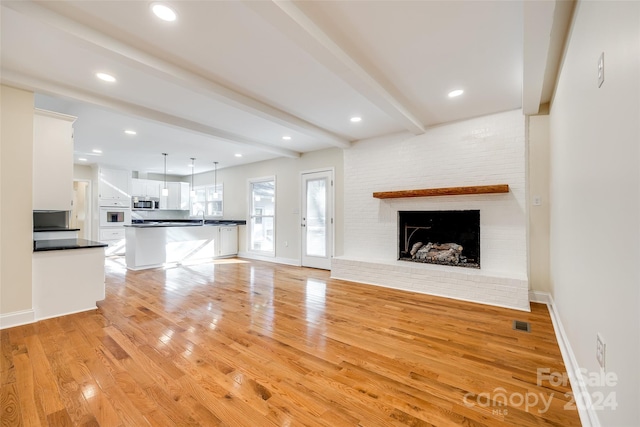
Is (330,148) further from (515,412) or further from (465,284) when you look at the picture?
(515,412)

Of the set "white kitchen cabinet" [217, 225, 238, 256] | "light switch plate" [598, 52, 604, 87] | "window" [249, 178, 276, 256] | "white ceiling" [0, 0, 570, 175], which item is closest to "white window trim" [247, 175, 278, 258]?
"window" [249, 178, 276, 256]

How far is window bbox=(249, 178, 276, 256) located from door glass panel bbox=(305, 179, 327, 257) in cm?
113

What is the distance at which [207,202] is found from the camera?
342 inches

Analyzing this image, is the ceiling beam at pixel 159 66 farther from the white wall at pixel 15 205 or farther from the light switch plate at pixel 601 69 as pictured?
the light switch plate at pixel 601 69

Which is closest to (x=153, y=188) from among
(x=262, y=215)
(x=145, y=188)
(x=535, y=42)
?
(x=145, y=188)

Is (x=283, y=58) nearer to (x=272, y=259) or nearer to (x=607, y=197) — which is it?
(x=607, y=197)

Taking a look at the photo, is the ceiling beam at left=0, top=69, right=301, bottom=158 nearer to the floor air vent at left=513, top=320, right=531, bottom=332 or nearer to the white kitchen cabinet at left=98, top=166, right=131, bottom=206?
the floor air vent at left=513, top=320, right=531, bottom=332

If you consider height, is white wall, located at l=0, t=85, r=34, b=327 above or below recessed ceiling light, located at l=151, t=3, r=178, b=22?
below

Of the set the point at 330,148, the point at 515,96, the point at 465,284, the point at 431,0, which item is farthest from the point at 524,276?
the point at 330,148

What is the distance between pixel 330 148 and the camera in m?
5.68

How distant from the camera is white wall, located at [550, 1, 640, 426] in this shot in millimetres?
950

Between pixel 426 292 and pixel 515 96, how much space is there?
2.70 metres

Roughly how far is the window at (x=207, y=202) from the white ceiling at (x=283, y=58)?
4396mm

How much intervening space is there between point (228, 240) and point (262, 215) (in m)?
1.17
